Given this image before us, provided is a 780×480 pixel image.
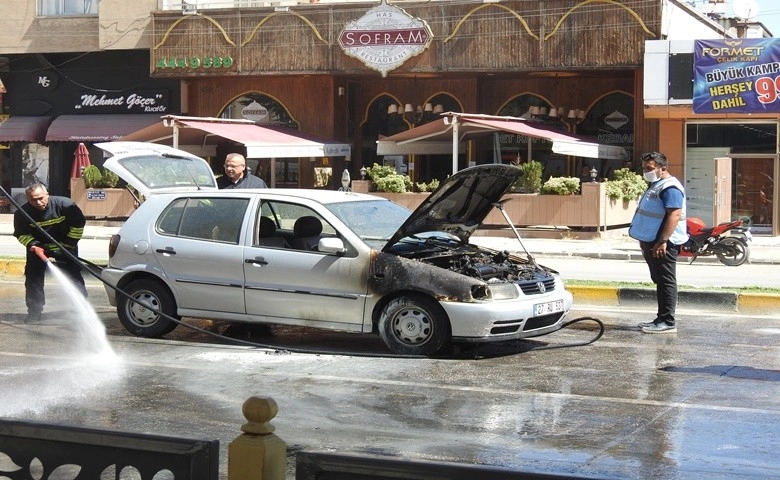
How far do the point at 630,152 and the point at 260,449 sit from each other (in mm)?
27596

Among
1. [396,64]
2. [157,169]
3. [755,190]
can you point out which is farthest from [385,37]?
[157,169]

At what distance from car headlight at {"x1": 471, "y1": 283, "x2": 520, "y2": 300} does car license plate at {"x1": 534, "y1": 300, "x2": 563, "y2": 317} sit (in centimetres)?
24

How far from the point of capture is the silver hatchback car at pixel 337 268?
380 inches

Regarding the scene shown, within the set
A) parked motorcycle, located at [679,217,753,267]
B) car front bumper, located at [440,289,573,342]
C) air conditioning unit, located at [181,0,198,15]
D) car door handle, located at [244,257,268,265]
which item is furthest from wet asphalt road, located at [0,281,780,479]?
air conditioning unit, located at [181,0,198,15]

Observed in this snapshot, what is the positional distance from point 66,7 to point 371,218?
87.8 feet

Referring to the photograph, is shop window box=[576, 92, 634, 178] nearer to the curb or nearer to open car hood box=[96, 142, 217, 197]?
the curb

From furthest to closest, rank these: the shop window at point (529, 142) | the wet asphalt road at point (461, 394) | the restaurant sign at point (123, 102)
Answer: the restaurant sign at point (123, 102)
the shop window at point (529, 142)
the wet asphalt road at point (461, 394)

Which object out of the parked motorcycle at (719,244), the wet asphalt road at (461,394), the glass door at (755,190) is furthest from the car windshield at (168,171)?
the glass door at (755,190)

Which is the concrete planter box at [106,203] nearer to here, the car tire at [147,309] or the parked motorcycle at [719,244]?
the parked motorcycle at [719,244]

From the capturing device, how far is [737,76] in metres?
26.4

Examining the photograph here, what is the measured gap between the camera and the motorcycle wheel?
66.9 ft

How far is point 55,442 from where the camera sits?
3637mm

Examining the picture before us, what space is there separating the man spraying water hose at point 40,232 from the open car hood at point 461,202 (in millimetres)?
3920

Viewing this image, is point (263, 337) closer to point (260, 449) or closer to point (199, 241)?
point (199, 241)
